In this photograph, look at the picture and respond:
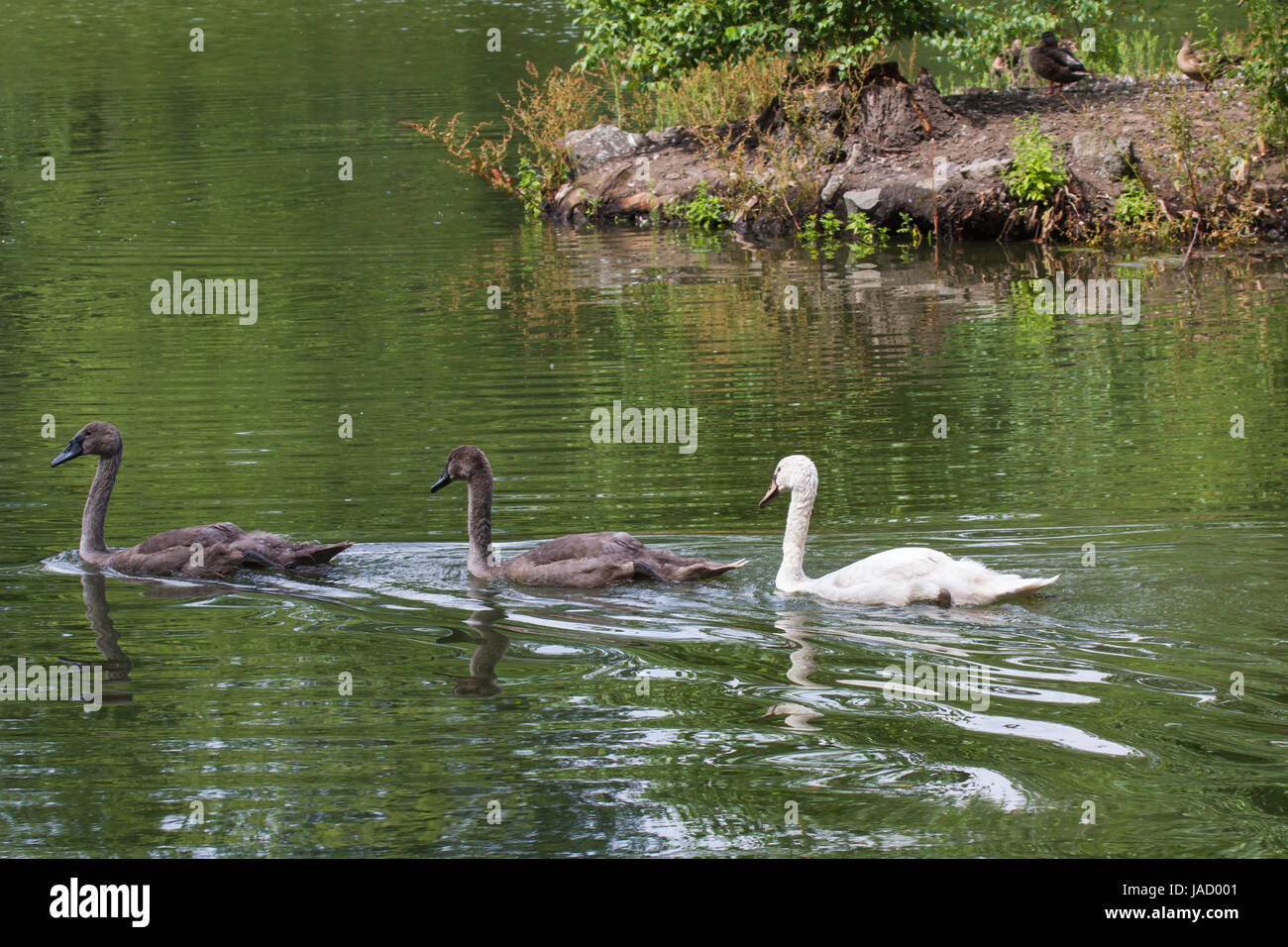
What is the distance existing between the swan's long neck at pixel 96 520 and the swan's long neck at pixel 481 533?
2.40m

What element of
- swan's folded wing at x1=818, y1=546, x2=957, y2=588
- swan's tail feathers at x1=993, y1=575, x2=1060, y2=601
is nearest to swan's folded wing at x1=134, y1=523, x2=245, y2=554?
swan's folded wing at x1=818, y1=546, x2=957, y2=588

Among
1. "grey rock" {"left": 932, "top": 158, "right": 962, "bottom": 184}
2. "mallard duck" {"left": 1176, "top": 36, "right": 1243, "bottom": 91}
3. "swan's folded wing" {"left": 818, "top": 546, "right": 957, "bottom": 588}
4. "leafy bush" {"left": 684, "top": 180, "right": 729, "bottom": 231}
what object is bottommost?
"swan's folded wing" {"left": 818, "top": 546, "right": 957, "bottom": 588}

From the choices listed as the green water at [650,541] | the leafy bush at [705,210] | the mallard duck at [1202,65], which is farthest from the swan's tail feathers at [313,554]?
the mallard duck at [1202,65]

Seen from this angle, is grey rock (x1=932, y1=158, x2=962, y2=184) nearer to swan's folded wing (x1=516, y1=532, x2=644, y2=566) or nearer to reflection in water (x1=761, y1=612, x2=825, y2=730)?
swan's folded wing (x1=516, y1=532, x2=644, y2=566)

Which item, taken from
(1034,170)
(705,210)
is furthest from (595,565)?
(705,210)

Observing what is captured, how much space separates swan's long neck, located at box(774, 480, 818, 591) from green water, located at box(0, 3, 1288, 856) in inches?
5.5

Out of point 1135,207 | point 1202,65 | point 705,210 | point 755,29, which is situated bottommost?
point 1135,207

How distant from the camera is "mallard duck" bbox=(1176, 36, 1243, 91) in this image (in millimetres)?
24078

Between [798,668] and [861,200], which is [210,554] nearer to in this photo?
[798,668]

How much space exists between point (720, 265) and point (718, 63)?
470cm

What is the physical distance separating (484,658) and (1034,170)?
1702 centimetres

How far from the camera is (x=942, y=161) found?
24.9 meters

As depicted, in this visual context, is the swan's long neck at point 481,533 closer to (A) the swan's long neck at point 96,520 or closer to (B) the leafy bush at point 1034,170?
(A) the swan's long neck at point 96,520
